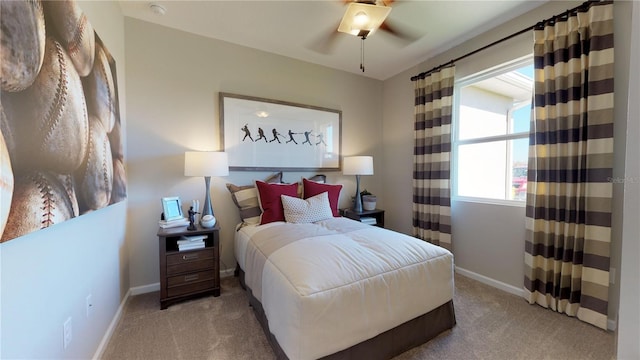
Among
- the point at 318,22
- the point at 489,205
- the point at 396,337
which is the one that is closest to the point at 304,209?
the point at 396,337

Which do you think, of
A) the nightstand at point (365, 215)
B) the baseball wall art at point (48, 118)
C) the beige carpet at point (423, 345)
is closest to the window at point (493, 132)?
the nightstand at point (365, 215)

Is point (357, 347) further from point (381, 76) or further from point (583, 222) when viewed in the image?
point (381, 76)

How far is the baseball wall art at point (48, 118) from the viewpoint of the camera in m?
0.79

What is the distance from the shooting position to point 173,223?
221 cm

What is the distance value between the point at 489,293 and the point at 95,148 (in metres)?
3.41

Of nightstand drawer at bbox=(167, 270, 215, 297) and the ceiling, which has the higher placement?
the ceiling

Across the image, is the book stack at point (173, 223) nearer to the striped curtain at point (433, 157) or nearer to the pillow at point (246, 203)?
the pillow at point (246, 203)

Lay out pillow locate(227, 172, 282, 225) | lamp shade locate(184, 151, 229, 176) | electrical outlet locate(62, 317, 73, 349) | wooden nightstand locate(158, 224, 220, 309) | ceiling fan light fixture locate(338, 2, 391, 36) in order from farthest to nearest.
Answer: pillow locate(227, 172, 282, 225) < lamp shade locate(184, 151, 229, 176) < wooden nightstand locate(158, 224, 220, 309) < ceiling fan light fixture locate(338, 2, 391, 36) < electrical outlet locate(62, 317, 73, 349)

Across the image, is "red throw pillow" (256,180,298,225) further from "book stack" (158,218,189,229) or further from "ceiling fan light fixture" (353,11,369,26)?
"ceiling fan light fixture" (353,11,369,26)

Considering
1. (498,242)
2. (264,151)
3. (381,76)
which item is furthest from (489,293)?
(381,76)

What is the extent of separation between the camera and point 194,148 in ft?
8.52

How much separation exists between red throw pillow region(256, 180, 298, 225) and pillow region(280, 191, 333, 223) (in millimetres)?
55

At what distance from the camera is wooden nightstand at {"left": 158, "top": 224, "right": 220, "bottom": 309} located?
2053 millimetres

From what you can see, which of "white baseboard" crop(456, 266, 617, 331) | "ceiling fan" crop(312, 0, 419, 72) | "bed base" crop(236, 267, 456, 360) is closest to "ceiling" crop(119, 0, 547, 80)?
"ceiling fan" crop(312, 0, 419, 72)
